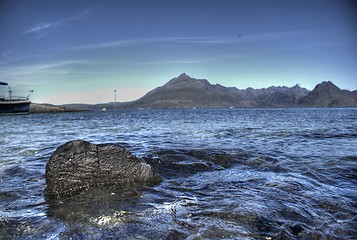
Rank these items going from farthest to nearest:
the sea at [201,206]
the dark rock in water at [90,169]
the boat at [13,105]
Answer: the boat at [13,105]
the dark rock in water at [90,169]
the sea at [201,206]

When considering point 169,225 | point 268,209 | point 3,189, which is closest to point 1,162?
point 3,189

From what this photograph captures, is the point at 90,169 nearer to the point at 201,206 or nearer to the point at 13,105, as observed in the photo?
the point at 201,206

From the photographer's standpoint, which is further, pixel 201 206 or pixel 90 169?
pixel 90 169

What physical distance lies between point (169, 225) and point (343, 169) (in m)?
7.53

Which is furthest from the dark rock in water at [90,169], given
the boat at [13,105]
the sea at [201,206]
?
the boat at [13,105]

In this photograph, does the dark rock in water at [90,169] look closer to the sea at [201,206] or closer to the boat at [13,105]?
the sea at [201,206]

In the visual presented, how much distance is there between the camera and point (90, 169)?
730 cm

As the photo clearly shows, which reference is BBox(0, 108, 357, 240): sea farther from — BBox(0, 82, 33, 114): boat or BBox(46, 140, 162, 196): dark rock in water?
BBox(0, 82, 33, 114): boat

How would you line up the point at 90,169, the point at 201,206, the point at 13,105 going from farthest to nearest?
the point at 13,105
the point at 90,169
the point at 201,206

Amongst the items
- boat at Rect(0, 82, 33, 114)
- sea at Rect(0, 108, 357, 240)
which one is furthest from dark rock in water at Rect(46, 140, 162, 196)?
boat at Rect(0, 82, 33, 114)

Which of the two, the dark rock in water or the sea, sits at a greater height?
the dark rock in water

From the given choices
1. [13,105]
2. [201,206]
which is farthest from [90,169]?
[13,105]

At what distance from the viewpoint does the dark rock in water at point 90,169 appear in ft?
23.2

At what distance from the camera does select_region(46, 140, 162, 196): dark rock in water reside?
7.08m
